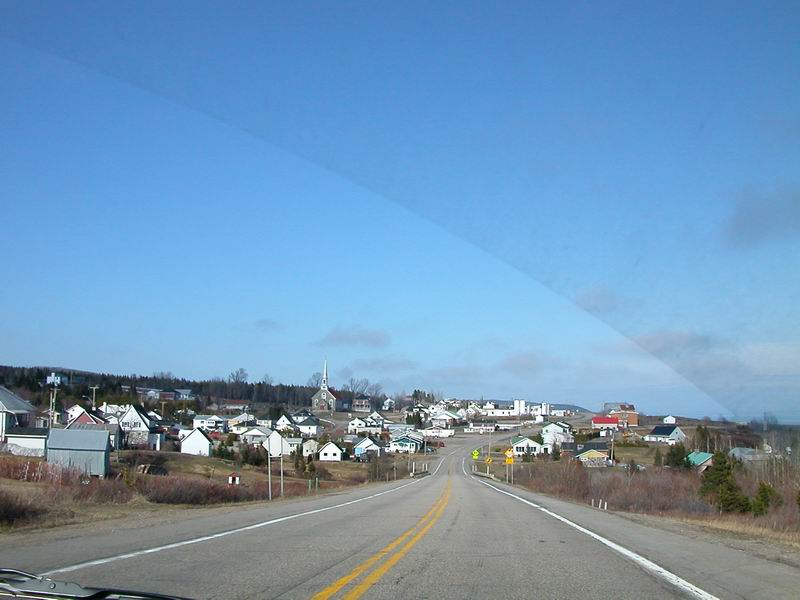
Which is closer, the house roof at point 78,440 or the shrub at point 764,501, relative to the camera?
the shrub at point 764,501

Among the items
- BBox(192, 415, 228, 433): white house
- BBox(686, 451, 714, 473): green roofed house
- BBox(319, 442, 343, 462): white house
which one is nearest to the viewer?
BBox(686, 451, 714, 473): green roofed house

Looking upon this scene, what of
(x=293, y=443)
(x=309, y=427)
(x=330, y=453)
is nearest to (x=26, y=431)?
(x=330, y=453)

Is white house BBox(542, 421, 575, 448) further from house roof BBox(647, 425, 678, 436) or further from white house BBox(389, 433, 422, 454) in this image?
white house BBox(389, 433, 422, 454)

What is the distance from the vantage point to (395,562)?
12555 mm

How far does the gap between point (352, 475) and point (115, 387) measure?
4277 inches

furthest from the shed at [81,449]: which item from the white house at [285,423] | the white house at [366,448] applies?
the white house at [285,423]

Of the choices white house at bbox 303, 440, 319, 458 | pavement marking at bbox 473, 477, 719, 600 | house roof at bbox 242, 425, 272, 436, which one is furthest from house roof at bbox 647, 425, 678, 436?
pavement marking at bbox 473, 477, 719, 600

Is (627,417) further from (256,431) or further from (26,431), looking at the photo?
(26,431)

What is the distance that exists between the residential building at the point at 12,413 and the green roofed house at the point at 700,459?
64.0 meters

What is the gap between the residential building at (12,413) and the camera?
76500 millimetres

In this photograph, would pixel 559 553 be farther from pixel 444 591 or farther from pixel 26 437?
pixel 26 437

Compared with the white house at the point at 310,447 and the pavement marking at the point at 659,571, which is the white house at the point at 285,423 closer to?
the white house at the point at 310,447

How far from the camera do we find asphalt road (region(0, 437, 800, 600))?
398 inches

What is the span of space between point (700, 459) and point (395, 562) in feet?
238
